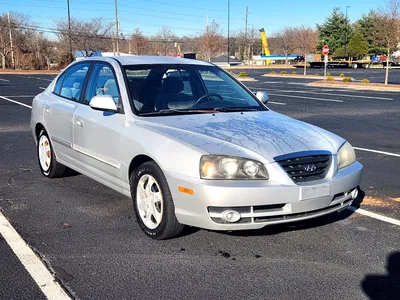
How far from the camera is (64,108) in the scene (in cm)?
553

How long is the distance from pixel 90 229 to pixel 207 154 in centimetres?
146

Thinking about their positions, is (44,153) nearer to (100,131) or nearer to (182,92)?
(100,131)

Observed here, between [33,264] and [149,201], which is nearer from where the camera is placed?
[33,264]

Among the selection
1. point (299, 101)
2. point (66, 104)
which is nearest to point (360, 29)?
point (299, 101)

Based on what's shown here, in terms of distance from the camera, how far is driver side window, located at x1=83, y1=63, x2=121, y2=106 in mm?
4895

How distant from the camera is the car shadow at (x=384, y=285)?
3.13 metres

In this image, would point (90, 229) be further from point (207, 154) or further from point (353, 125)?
point (353, 125)

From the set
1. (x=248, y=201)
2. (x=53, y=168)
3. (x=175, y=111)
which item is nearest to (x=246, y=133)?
(x=248, y=201)

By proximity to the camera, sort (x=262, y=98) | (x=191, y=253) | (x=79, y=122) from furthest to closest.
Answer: (x=262, y=98) < (x=79, y=122) < (x=191, y=253)

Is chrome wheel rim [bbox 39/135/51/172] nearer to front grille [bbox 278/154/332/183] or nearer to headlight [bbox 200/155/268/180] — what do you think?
headlight [bbox 200/155/268/180]

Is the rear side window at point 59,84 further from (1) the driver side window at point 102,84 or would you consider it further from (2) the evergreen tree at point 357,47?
(2) the evergreen tree at point 357,47

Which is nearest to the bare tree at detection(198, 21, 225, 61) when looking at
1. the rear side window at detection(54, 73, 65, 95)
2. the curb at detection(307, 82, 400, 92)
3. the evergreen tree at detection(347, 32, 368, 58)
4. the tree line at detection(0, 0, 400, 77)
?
the tree line at detection(0, 0, 400, 77)

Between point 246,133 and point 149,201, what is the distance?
1.02 metres

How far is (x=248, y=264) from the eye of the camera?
3.60m
